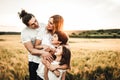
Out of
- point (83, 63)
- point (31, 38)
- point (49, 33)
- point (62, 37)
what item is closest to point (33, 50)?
point (31, 38)

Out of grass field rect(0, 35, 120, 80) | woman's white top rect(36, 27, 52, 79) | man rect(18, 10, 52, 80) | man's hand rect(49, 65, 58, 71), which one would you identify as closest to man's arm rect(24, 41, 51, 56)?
man rect(18, 10, 52, 80)

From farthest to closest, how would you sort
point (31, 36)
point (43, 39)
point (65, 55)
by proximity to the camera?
point (31, 36) < point (43, 39) < point (65, 55)

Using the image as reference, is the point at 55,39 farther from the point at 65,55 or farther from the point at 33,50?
the point at 33,50

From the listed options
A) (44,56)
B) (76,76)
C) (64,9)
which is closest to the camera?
(44,56)

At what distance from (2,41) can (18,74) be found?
1.01 m

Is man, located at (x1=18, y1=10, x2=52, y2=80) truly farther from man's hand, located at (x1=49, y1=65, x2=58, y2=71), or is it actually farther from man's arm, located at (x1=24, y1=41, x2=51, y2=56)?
man's hand, located at (x1=49, y1=65, x2=58, y2=71)

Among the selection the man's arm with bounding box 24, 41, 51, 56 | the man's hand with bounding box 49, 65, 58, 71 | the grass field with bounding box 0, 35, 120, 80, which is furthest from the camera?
the grass field with bounding box 0, 35, 120, 80

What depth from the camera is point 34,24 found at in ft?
11.2

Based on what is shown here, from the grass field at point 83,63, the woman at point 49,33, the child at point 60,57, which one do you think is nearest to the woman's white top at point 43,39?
the woman at point 49,33

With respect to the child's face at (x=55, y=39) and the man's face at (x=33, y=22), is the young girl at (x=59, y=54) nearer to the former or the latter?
the child's face at (x=55, y=39)

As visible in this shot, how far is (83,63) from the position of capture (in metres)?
4.47

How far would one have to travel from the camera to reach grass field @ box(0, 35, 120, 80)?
4.46m

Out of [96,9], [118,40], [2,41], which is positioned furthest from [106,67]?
[2,41]

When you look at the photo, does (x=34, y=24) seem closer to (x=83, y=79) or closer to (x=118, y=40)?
(x=83, y=79)
